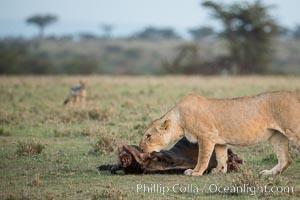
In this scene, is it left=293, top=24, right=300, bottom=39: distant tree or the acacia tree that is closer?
the acacia tree

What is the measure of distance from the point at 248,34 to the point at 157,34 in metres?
47.4

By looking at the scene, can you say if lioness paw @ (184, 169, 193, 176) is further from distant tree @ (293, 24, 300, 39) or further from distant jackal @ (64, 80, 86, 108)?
distant tree @ (293, 24, 300, 39)

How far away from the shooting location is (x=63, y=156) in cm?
1116

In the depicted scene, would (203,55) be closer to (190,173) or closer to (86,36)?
(86,36)

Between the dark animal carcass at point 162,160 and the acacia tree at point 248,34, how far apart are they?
31645 mm

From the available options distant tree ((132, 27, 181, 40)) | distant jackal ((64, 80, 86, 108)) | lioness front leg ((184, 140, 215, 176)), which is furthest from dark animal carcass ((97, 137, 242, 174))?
distant tree ((132, 27, 181, 40))

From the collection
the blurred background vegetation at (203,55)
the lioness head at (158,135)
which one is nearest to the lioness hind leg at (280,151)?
the lioness head at (158,135)

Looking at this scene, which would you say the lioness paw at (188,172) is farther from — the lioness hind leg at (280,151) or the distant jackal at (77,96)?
the distant jackal at (77,96)

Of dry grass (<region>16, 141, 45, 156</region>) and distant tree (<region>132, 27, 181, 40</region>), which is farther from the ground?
distant tree (<region>132, 27, 181, 40</region>)

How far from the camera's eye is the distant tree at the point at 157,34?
88.3 metres

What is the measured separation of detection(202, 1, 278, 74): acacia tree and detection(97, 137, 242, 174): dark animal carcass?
31.6 metres

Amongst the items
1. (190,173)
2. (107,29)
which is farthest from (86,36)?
(190,173)

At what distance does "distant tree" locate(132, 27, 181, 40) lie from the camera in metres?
88.3

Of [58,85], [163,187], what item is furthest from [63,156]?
[58,85]
